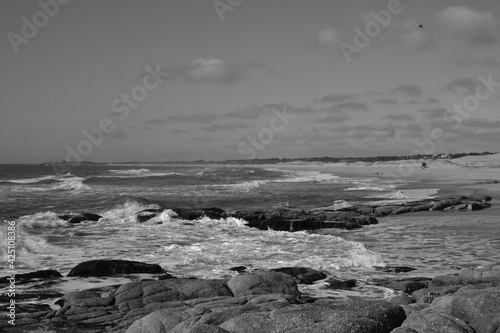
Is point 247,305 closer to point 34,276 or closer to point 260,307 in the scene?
point 260,307

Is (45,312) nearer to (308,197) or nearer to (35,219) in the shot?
(35,219)

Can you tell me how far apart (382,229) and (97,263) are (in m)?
15.3

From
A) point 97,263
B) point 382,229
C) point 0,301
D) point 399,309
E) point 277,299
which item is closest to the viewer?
point 399,309

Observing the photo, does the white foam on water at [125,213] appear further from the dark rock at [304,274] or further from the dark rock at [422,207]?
the dark rock at [422,207]

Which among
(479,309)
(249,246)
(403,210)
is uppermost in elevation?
(479,309)

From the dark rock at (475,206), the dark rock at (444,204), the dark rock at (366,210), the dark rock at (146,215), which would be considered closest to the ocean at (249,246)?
the dark rock at (146,215)

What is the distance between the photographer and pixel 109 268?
14.5 m

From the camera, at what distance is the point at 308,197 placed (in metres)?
44.8

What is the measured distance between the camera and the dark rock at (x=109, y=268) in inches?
560

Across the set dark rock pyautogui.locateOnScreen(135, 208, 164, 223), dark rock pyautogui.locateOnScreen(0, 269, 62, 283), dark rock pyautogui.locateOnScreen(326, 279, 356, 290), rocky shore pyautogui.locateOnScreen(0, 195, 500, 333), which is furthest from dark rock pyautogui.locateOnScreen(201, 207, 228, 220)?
dark rock pyautogui.locateOnScreen(326, 279, 356, 290)

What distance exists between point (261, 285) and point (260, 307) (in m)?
2.31

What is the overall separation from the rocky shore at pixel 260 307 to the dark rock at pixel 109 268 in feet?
0.10

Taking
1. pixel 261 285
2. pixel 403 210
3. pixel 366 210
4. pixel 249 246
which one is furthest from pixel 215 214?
pixel 261 285

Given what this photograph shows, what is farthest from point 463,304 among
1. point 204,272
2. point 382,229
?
point 382,229
